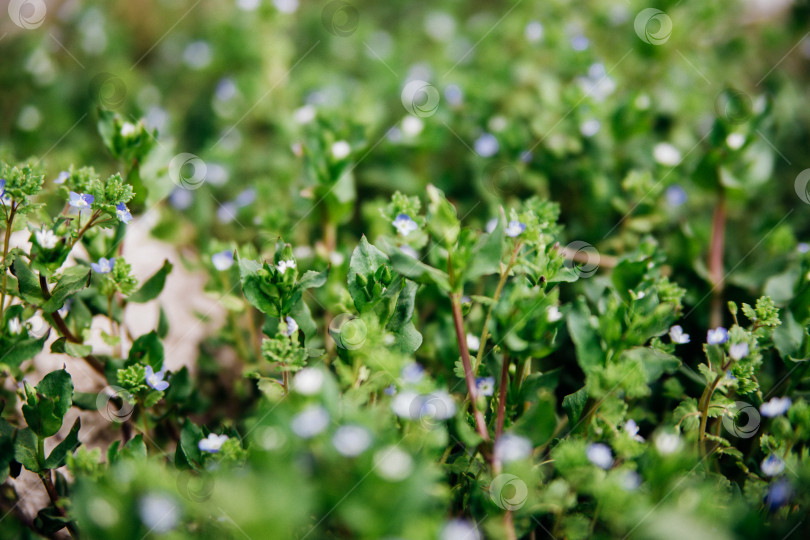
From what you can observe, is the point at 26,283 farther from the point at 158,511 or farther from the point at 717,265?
the point at 717,265

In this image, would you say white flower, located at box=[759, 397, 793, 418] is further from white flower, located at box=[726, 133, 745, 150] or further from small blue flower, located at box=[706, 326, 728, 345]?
white flower, located at box=[726, 133, 745, 150]

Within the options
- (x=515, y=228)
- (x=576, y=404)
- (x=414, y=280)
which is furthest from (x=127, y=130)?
(x=576, y=404)

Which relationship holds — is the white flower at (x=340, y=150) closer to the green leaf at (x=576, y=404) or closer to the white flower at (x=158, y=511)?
the green leaf at (x=576, y=404)

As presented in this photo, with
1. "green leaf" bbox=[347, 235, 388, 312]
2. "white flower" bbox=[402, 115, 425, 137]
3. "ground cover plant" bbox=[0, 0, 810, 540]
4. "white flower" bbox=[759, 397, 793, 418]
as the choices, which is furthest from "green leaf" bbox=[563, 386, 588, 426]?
"white flower" bbox=[402, 115, 425, 137]

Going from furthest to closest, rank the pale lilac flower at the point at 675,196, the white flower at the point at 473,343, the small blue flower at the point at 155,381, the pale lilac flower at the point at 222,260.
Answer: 1. the pale lilac flower at the point at 675,196
2. the pale lilac flower at the point at 222,260
3. the white flower at the point at 473,343
4. the small blue flower at the point at 155,381

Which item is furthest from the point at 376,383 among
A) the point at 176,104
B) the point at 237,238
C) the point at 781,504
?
the point at 176,104

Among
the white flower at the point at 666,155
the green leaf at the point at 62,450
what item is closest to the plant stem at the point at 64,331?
the green leaf at the point at 62,450

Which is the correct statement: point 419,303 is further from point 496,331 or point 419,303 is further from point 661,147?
point 661,147
